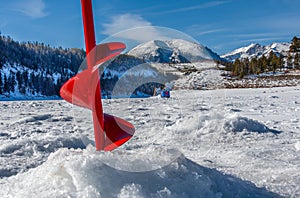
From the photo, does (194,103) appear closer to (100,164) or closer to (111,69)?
(111,69)

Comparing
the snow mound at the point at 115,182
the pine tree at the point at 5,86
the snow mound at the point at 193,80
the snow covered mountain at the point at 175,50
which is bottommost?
the snow mound at the point at 115,182

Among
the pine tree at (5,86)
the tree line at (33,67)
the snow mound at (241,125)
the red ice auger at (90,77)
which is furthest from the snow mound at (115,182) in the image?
the pine tree at (5,86)

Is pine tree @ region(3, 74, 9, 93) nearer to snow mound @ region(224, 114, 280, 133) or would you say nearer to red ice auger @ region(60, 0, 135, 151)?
snow mound @ region(224, 114, 280, 133)

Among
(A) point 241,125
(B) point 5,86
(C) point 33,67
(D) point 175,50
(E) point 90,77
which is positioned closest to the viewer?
(E) point 90,77

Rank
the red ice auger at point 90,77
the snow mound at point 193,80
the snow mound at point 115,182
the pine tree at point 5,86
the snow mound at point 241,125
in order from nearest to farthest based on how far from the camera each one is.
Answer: the snow mound at point 115,182 < the red ice auger at point 90,77 < the snow mound at point 193,80 < the snow mound at point 241,125 < the pine tree at point 5,86

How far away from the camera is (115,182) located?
7.43ft

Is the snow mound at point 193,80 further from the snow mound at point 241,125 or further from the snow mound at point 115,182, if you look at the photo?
the snow mound at point 241,125

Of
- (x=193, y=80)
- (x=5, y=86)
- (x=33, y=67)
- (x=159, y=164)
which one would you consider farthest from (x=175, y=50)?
(x=33, y=67)

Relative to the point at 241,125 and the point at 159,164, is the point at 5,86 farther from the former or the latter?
the point at 159,164

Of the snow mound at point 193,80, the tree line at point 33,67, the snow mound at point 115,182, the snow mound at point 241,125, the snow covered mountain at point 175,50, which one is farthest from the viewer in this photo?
the tree line at point 33,67

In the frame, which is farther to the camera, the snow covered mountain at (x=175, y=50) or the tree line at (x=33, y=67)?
the tree line at (x=33, y=67)

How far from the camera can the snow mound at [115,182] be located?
2191 millimetres

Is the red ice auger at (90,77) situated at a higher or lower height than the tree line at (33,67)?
lower

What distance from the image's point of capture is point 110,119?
2.94 meters
